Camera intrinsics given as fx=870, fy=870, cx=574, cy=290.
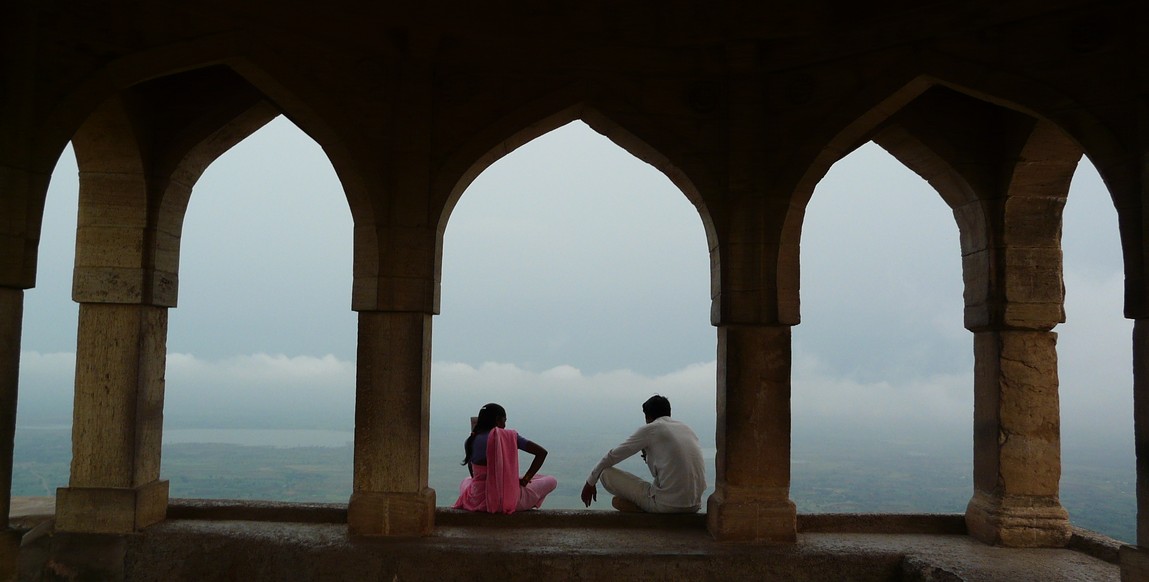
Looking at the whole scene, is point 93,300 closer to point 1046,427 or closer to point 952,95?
point 952,95

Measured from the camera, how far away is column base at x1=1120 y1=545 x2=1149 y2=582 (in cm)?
461

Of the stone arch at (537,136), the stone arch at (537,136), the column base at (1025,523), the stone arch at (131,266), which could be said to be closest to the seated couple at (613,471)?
the stone arch at (537,136)

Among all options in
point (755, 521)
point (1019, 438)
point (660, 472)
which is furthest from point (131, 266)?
point (1019, 438)

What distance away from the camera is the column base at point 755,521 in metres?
5.94

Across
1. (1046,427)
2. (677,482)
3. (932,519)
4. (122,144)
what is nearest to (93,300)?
(122,144)

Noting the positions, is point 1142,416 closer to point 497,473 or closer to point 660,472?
point 660,472

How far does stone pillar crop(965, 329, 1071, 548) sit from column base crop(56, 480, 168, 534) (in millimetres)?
6019

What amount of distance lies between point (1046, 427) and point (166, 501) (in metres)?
6.52

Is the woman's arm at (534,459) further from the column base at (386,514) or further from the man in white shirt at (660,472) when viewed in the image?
the column base at (386,514)

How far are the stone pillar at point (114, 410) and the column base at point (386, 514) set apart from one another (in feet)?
5.15

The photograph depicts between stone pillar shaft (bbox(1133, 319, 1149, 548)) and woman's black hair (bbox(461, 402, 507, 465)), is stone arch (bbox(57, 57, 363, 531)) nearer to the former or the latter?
woman's black hair (bbox(461, 402, 507, 465))

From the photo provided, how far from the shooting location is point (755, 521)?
19.5 ft

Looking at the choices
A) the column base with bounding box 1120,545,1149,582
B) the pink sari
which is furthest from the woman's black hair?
the column base with bounding box 1120,545,1149,582

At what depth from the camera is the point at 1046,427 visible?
20.7 feet
